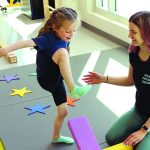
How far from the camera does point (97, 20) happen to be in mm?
3178

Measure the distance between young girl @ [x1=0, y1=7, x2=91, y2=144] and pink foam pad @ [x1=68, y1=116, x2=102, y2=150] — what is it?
307mm

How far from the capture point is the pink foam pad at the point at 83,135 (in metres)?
0.86

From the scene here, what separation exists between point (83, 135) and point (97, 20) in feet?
7.93

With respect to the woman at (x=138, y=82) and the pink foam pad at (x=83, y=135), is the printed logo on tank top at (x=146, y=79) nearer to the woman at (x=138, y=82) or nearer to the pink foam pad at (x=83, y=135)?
the woman at (x=138, y=82)

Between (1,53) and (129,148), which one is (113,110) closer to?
(129,148)

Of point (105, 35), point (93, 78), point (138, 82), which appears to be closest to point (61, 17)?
point (93, 78)

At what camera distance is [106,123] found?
1.62 m

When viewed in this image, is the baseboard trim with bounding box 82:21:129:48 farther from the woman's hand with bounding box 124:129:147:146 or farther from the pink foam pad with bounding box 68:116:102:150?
the pink foam pad with bounding box 68:116:102:150

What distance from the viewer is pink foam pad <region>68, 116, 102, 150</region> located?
860 mm

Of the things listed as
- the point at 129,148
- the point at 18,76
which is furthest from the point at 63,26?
the point at 18,76

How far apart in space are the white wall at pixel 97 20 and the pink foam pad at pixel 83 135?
1857 mm

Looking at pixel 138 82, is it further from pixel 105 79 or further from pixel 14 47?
pixel 14 47

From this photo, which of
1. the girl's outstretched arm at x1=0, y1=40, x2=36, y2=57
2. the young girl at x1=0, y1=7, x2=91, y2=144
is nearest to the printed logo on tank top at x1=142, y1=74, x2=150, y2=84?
the young girl at x1=0, y1=7, x2=91, y2=144

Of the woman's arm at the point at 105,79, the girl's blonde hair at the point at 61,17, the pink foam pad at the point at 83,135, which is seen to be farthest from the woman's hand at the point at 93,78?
the pink foam pad at the point at 83,135
